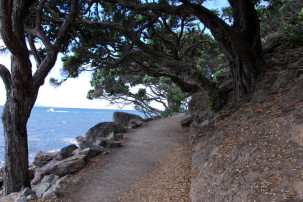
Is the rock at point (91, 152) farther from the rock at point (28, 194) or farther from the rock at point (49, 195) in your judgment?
the rock at point (49, 195)

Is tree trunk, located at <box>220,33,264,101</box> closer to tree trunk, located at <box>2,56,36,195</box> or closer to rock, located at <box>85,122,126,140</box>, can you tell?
tree trunk, located at <box>2,56,36,195</box>

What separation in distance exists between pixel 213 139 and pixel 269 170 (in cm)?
217

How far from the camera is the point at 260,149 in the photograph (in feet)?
10.5

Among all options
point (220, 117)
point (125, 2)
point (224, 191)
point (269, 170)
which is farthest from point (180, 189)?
point (125, 2)

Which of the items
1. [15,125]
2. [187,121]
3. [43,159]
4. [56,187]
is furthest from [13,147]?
[187,121]

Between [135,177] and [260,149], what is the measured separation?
3.03 meters

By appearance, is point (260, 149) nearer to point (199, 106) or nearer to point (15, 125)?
point (15, 125)

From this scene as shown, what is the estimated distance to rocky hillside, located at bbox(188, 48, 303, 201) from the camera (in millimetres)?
2494

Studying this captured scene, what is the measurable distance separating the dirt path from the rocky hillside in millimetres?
564

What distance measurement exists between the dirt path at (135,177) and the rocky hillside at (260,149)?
564 millimetres

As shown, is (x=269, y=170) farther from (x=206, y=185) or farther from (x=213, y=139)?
(x=213, y=139)

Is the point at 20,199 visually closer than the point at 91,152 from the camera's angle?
Answer: Yes

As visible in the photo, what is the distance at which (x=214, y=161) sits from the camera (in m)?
3.80

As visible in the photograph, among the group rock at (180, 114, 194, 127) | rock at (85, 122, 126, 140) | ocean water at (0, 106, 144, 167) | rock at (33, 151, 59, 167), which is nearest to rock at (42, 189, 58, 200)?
rock at (33, 151, 59, 167)
